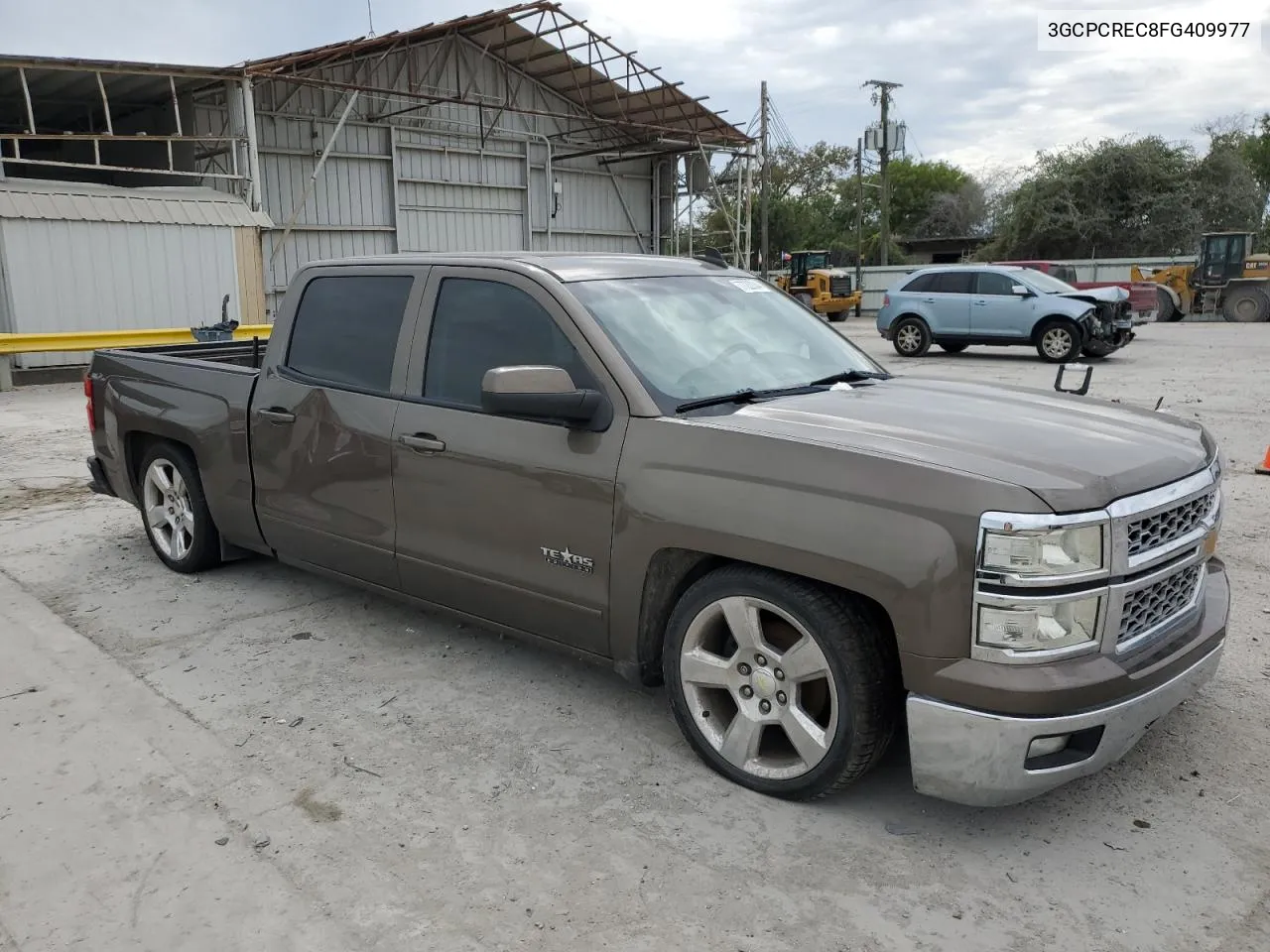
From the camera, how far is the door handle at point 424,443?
4.07 metres

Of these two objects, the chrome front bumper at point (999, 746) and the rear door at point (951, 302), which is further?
the rear door at point (951, 302)

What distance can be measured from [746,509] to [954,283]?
17.9 m

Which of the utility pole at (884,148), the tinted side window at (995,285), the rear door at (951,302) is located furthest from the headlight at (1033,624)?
the utility pole at (884,148)

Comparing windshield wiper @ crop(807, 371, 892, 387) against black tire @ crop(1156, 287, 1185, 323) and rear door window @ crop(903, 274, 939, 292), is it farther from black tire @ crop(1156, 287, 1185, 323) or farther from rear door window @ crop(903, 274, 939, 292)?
black tire @ crop(1156, 287, 1185, 323)

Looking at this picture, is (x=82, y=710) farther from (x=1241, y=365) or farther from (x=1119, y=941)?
(x=1241, y=365)

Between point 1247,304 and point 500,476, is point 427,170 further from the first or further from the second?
point 500,476

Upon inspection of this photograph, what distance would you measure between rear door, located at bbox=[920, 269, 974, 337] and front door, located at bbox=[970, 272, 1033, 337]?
13 cm

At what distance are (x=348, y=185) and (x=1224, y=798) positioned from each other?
24750 millimetres

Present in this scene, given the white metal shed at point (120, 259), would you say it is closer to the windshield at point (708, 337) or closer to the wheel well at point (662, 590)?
the windshield at point (708, 337)

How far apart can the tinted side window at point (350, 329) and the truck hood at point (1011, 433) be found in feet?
5.44

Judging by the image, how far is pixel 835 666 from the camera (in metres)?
3.02

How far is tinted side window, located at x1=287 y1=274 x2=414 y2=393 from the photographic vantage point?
4.43 m

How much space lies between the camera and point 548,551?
3.75 metres

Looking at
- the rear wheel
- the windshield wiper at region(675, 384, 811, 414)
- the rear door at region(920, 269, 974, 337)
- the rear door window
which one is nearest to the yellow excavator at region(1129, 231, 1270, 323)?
the rear door window
